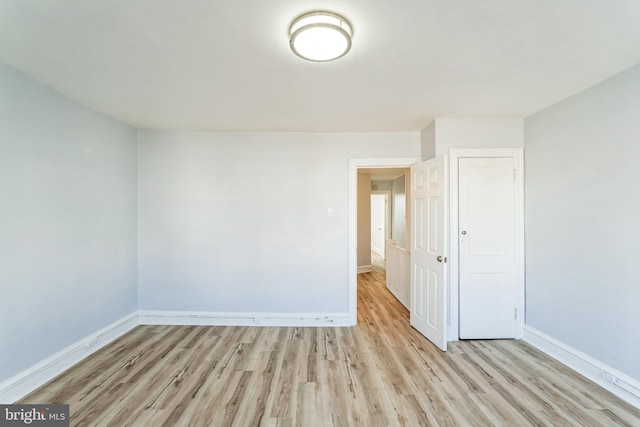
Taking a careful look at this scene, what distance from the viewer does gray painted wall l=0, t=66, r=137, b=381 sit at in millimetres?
1950

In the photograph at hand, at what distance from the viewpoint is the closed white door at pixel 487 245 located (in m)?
2.91

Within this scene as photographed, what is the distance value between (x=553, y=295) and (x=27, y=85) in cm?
496

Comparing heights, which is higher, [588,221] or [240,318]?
[588,221]

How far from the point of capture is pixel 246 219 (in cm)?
341

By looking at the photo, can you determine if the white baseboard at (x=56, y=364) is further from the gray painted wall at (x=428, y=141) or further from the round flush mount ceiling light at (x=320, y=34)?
the gray painted wall at (x=428, y=141)

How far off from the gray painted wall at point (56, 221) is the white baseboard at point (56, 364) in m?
0.06

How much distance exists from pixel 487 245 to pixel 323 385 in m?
2.24

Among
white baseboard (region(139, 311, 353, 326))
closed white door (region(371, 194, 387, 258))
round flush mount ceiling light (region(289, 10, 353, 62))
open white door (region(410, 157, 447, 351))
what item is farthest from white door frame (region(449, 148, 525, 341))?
closed white door (region(371, 194, 387, 258))

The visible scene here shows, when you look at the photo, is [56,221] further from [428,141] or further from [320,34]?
[428,141]

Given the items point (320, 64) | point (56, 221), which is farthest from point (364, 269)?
point (56, 221)

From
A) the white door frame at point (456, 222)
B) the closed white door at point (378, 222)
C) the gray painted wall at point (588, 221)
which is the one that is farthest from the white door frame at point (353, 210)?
the closed white door at point (378, 222)

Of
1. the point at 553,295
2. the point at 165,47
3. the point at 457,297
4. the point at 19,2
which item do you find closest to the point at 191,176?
the point at 165,47

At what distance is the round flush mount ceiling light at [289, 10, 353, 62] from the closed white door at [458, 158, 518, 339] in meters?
2.06

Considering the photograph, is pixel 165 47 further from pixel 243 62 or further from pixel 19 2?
pixel 19 2
